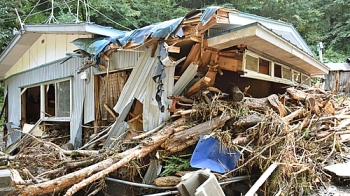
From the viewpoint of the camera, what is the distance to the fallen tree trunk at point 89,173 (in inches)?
128

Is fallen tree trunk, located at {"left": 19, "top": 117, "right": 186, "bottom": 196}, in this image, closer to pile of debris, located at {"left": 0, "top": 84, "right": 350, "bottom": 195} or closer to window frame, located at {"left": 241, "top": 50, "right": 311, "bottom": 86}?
pile of debris, located at {"left": 0, "top": 84, "right": 350, "bottom": 195}

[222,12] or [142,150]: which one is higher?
[222,12]

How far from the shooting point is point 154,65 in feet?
15.8

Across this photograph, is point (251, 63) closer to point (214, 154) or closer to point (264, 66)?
point (264, 66)

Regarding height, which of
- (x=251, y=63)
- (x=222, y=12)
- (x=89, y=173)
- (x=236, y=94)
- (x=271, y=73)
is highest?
(x=222, y=12)

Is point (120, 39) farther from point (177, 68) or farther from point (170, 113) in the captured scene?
point (170, 113)

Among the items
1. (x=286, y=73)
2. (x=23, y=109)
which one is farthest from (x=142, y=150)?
(x=23, y=109)

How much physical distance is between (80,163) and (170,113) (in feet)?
5.31

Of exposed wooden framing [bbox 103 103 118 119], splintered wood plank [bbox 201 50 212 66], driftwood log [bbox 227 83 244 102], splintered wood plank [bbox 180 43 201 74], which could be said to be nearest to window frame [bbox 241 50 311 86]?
driftwood log [bbox 227 83 244 102]

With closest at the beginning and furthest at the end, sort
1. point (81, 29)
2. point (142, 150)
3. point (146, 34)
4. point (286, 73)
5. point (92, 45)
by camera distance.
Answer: point (142, 150)
point (146, 34)
point (92, 45)
point (81, 29)
point (286, 73)

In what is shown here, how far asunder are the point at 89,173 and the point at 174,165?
117 cm

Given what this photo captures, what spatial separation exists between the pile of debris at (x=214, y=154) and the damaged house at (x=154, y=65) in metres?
0.44

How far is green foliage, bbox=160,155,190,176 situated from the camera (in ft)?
12.3

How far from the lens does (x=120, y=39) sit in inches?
192
